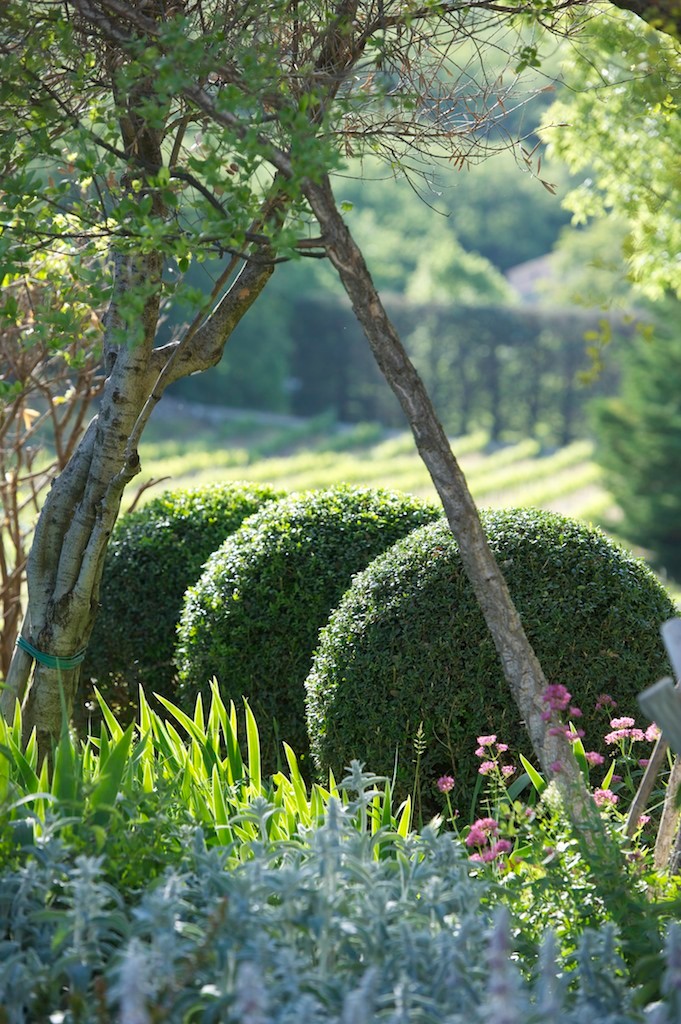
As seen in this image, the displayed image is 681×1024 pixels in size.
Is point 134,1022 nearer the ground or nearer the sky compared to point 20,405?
nearer the ground

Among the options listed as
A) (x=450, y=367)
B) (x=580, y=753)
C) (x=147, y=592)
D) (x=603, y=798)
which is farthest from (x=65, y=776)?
(x=450, y=367)

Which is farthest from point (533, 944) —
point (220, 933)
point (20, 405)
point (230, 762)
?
point (20, 405)

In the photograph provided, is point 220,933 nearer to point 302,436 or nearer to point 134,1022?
point 134,1022

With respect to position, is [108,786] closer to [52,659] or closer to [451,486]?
[451,486]

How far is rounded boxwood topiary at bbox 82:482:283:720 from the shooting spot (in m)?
4.75

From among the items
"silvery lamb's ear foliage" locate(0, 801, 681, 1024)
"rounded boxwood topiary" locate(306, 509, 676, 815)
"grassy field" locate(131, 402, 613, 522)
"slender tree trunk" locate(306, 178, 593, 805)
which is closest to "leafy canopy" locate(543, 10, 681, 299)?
"rounded boxwood topiary" locate(306, 509, 676, 815)

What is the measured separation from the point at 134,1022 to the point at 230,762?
1708 millimetres

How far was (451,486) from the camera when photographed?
8.66ft

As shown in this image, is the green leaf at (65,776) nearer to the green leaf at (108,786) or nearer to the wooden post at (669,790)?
the green leaf at (108,786)

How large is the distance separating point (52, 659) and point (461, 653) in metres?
1.29

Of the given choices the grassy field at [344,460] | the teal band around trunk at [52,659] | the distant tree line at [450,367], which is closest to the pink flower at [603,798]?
the teal band around trunk at [52,659]

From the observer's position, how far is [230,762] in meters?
3.11

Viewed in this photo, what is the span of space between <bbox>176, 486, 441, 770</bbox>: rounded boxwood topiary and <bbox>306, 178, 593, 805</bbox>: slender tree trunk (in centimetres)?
151

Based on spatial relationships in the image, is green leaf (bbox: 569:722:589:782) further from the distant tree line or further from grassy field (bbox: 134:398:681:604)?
the distant tree line
